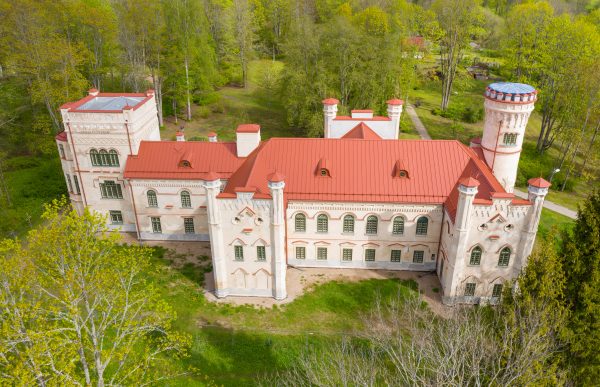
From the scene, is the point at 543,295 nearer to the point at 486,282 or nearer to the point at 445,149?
the point at 486,282

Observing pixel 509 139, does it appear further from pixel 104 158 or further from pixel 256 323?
pixel 104 158

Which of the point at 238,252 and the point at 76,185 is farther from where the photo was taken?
the point at 76,185

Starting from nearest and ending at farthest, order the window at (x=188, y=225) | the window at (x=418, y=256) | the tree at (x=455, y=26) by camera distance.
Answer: the window at (x=418, y=256)
the window at (x=188, y=225)
the tree at (x=455, y=26)

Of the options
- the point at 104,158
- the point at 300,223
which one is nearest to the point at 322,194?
the point at 300,223

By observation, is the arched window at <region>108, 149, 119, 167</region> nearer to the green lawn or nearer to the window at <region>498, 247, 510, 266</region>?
the green lawn

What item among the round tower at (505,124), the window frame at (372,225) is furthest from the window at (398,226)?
the round tower at (505,124)

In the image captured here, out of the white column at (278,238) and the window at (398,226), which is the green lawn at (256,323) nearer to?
the white column at (278,238)

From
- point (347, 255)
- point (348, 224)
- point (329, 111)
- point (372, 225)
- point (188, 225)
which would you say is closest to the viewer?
point (372, 225)

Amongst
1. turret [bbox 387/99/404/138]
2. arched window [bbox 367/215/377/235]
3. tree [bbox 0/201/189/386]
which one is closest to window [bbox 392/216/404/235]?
arched window [bbox 367/215/377/235]
